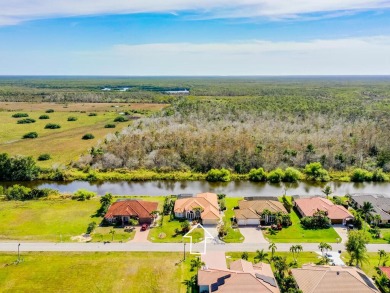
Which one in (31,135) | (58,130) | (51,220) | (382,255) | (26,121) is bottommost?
(51,220)

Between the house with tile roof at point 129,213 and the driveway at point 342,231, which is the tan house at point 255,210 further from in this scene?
the house with tile roof at point 129,213

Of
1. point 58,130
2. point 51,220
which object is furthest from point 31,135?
point 51,220

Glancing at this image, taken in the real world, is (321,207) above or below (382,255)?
above

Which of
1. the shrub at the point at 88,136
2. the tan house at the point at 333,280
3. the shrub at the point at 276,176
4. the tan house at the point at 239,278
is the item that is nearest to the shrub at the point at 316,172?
the shrub at the point at 276,176

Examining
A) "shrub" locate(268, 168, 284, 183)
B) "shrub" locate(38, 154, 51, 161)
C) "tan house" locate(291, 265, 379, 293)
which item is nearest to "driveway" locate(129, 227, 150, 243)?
"tan house" locate(291, 265, 379, 293)

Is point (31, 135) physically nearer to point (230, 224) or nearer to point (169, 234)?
point (169, 234)

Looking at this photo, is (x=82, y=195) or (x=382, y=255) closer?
(x=382, y=255)
